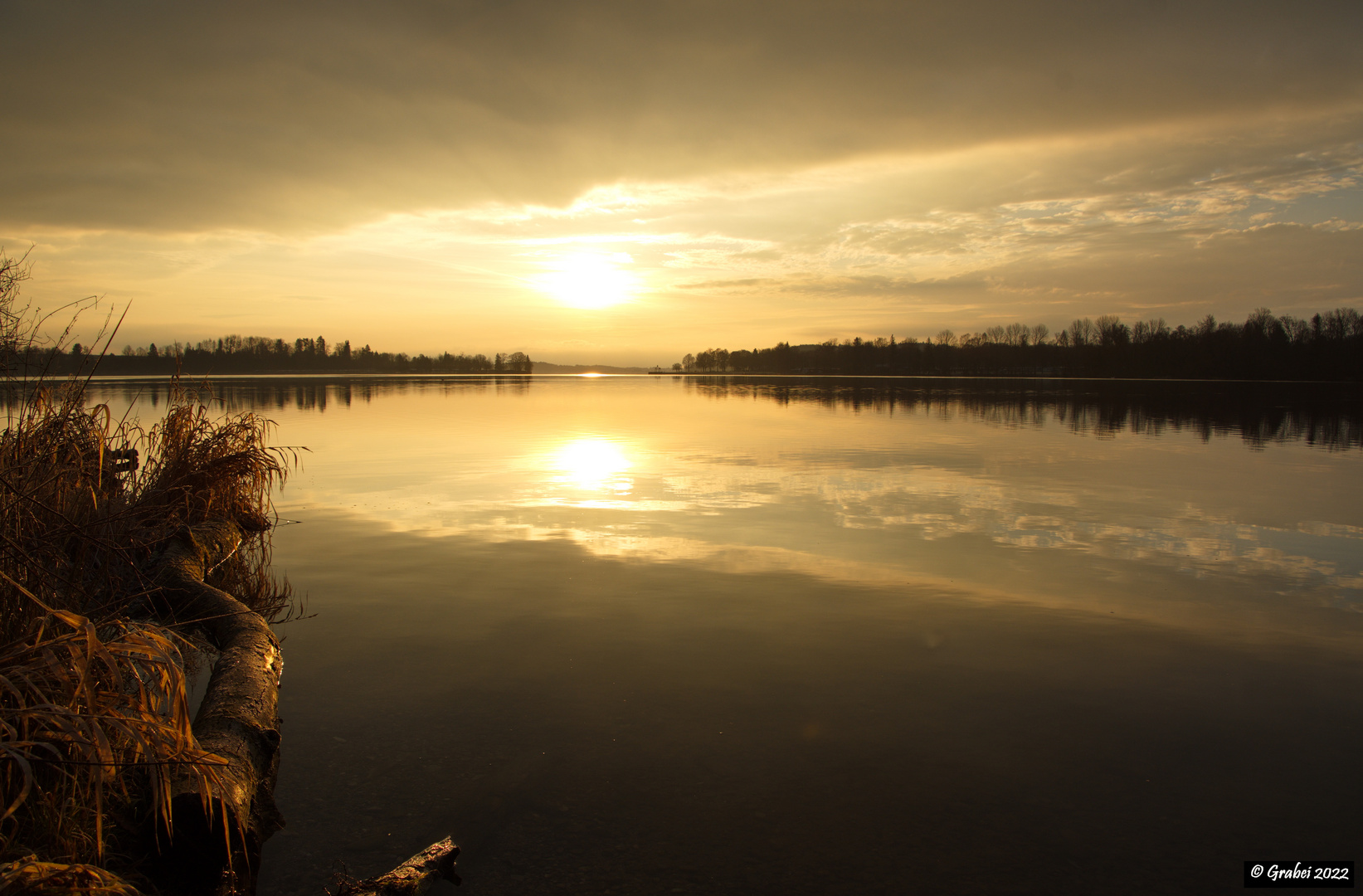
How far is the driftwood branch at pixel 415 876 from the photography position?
287cm

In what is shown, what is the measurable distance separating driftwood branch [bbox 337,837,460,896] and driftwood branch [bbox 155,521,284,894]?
0.47 metres

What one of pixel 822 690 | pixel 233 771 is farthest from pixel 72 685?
pixel 822 690

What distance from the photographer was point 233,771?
10.9 ft

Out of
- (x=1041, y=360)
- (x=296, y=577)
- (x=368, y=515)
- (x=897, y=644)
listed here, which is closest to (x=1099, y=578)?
(x=897, y=644)

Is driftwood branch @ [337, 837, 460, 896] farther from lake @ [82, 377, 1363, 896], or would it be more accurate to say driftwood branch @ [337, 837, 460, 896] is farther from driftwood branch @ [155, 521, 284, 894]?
driftwood branch @ [155, 521, 284, 894]

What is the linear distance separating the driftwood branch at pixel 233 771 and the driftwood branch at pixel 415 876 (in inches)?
18.6

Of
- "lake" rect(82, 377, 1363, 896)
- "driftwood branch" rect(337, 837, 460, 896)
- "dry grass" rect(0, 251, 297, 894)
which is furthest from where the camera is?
"lake" rect(82, 377, 1363, 896)

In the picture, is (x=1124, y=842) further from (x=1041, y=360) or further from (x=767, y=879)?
(x=1041, y=360)

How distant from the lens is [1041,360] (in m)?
150

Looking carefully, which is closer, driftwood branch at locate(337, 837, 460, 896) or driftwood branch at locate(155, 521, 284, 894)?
driftwood branch at locate(337, 837, 460, 896)

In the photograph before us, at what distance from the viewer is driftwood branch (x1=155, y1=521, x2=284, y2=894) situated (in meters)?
3.03

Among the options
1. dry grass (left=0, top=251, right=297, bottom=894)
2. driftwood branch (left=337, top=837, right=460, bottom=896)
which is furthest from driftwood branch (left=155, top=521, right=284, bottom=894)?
driftwood branch (left=337, top=837, right=460, bottom=896)

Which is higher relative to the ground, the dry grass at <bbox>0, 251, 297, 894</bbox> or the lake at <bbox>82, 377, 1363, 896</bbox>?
the dry grass at <bbox>0, 251, 297, 894</bbox>

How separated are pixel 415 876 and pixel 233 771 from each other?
106 centimetres
